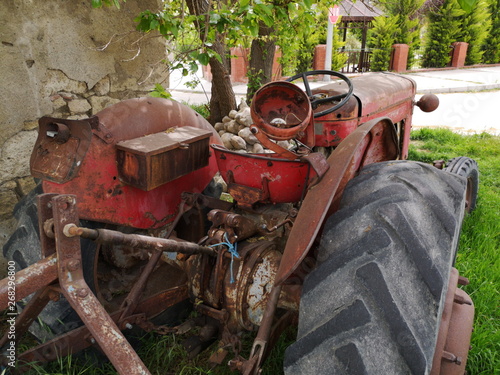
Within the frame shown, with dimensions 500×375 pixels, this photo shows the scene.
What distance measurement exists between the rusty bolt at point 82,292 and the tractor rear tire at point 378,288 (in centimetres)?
61

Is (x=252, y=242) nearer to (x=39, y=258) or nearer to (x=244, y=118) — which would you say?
(x=39, y=258)

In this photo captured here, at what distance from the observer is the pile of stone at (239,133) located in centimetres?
498

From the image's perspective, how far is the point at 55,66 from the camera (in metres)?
2.80

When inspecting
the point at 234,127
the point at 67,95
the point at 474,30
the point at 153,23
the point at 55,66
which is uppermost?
the point at 474,30

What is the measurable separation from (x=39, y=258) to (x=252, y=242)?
35.7 inches

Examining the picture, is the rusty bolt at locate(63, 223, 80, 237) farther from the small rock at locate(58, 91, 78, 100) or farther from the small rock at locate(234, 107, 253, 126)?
the small rock at locate(234, 107, 253, 126)

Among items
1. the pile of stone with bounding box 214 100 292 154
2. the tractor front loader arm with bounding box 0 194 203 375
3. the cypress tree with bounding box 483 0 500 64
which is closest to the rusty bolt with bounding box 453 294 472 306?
the tractor front loader arm with bounding box 0 194 203 375

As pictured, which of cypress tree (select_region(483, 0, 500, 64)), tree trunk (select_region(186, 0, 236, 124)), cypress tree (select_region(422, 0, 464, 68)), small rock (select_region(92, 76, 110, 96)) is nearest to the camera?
small rock (select_region(92, 76, 110, 96))

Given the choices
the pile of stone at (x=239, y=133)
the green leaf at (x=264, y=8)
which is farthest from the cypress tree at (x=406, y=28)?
the green leaf at (x=264, y=8)

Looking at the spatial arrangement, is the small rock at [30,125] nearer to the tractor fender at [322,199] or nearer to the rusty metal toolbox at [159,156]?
the rusty metal toolbox at [159,156]

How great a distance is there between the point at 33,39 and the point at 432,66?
18.8 metres

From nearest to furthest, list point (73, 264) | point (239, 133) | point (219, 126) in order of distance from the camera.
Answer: point (73, 264)
point (239, 133)
point (219, 126)

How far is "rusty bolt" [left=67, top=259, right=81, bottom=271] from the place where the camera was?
47.8 inches

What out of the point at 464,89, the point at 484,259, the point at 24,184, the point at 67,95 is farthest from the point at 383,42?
the point at 24,184
